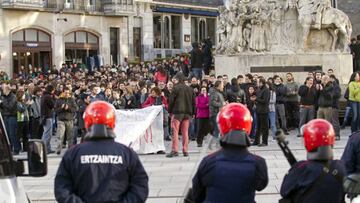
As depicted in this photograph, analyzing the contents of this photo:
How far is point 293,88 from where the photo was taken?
68.9 ft

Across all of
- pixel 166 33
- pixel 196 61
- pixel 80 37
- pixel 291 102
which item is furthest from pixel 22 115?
pixel 166 33

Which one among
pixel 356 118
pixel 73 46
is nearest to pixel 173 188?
pixel 356 118

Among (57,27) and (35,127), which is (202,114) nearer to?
(35,127)

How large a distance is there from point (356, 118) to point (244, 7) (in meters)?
6.72

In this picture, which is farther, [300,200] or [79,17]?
[79,17]

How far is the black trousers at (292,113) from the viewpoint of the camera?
21234 millimetres

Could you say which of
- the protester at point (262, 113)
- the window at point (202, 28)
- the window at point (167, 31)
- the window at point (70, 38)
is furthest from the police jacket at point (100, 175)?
the window at point (202, 28)

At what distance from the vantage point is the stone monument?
950 inches

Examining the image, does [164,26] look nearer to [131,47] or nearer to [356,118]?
[131,47]

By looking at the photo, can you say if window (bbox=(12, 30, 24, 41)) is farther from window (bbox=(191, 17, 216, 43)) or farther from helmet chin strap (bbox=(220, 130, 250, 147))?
helmet chin strap (bbox=(220, 130, 250, 147))

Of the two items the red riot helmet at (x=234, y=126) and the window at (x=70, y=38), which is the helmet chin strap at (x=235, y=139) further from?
the window at (x=70, y=38)

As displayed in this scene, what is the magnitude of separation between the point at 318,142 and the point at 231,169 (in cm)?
68

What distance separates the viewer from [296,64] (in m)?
24.4

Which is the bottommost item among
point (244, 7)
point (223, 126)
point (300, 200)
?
point (300, 200)
